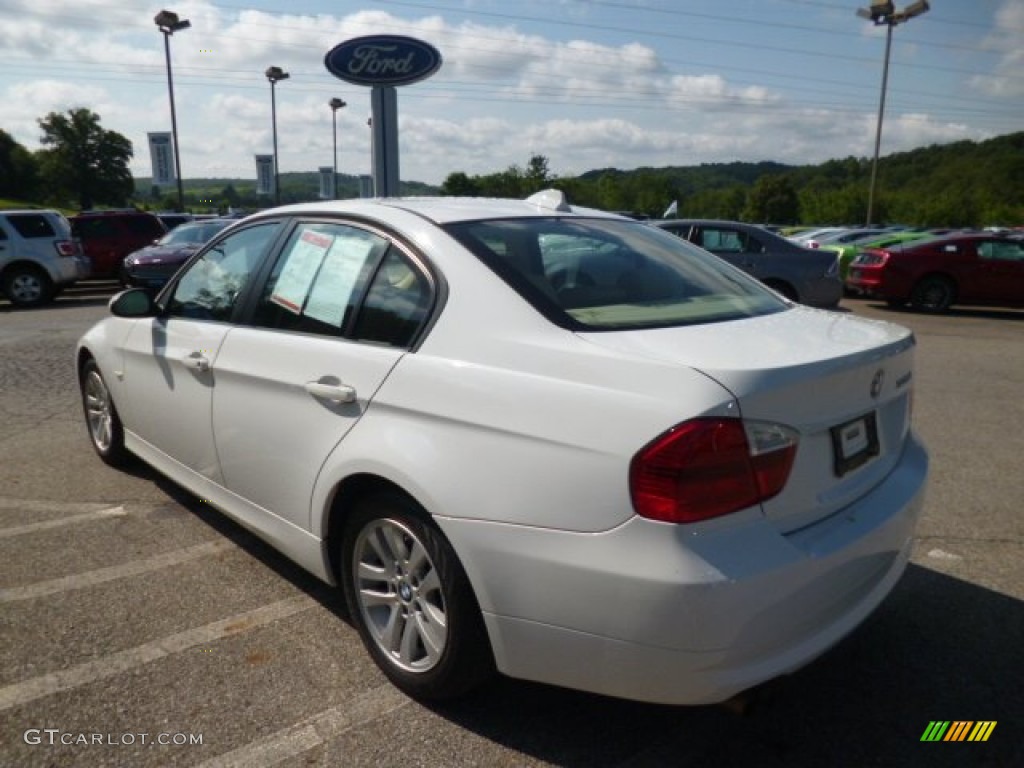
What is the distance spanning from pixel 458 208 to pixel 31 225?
1469 centimetres

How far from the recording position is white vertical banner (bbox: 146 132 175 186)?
3709cm

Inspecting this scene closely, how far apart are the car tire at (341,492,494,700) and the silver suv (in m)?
14.5

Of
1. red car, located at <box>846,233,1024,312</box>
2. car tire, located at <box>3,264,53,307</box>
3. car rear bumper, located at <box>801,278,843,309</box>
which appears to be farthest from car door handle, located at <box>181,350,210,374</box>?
red car, located at <box>846,233,1024,312</box>

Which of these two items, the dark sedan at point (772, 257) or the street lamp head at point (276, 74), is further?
the street lamp head at point (276, 74)

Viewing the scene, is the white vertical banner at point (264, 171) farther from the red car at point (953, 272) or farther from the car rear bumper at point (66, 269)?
the red car at point (953, 272)

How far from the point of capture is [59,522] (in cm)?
405

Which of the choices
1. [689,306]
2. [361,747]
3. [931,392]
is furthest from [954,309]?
[361,747]

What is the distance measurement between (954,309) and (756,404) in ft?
52.0

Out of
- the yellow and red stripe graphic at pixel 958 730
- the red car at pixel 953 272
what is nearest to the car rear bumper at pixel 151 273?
the red car at pixel 953 272

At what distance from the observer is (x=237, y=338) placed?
319 cm

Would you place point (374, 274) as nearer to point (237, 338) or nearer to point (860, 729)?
point (237, 338)

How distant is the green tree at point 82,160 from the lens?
285 ft

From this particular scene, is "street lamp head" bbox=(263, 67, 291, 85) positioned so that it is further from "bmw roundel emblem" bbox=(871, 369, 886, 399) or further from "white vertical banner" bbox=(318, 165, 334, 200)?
"bmw roundel emblem" bbox=(871, 369, 886, 399)

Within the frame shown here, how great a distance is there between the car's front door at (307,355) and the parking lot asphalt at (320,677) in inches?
20.1
